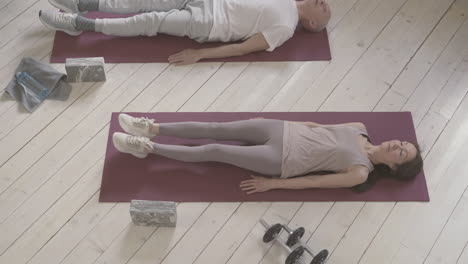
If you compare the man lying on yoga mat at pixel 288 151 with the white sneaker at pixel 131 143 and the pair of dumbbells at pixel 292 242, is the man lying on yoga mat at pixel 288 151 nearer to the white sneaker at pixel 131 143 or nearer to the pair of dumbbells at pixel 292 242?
the white sneaker at pixel 131 143

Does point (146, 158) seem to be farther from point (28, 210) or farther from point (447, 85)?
point (447, 85)

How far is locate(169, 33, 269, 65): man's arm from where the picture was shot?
3111 mm

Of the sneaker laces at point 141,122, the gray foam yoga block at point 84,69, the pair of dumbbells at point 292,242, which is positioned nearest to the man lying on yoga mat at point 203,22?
the gray foam yoga block at point 84,69

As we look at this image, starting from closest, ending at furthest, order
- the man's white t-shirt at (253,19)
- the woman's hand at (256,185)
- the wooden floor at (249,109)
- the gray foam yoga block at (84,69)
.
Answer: the wooden floor at (249,109)
the woman's hand at (256,185)
the gray foam yoga block at (84,69)
the man's white t-shirt at (253,19)

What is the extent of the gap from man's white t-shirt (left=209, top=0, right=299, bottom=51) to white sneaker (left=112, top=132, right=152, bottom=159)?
2.73 ft

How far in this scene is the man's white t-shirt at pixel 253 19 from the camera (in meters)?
3.08

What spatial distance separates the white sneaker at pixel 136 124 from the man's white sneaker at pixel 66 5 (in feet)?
2.86

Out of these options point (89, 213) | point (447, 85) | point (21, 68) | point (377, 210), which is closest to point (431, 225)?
point (377, 210)

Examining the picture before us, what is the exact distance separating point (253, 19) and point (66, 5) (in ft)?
3.75

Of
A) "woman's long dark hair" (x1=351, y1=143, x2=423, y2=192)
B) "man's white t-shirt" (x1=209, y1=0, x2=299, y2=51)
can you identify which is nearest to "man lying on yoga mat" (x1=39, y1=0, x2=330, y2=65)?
"man's white t-shirt" (x1=209, y1=0, x2=299, y2=51)

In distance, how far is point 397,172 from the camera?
2.71 metres

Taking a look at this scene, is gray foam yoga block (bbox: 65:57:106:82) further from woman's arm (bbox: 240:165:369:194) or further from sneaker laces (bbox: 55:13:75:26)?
woman's arm (bbox: 240:165:369:194)

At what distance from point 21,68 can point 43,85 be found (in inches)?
7.6

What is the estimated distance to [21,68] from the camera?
305cm
